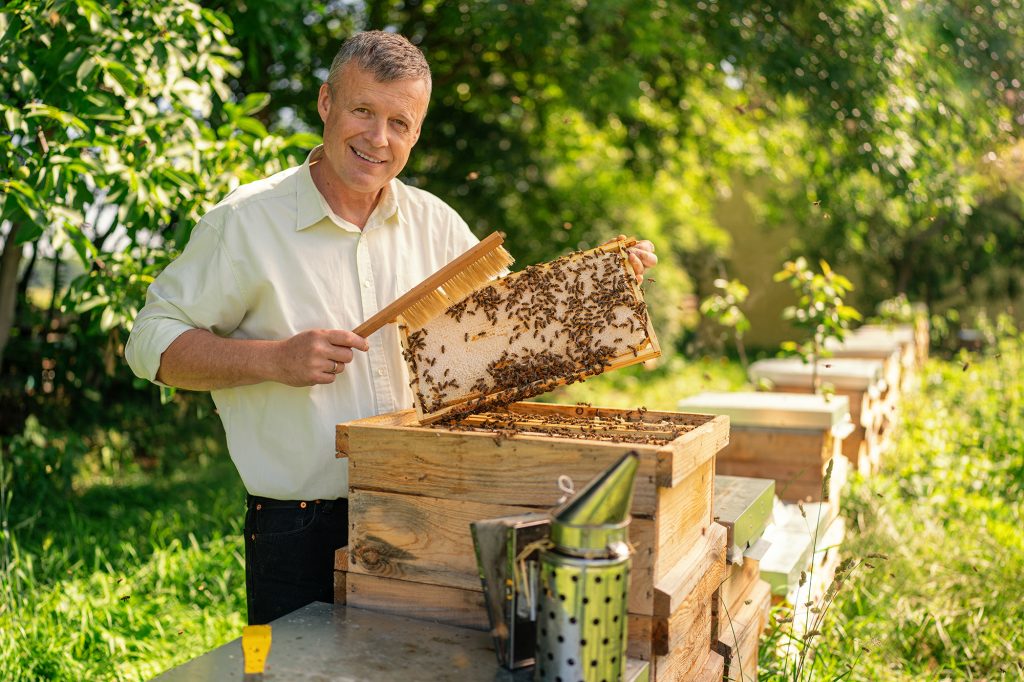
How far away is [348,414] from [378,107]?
757mm

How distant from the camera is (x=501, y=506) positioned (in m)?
1.84

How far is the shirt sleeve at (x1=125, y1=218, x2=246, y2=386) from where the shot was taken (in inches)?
85.7

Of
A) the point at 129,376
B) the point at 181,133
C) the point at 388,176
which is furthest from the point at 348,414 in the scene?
the point at 129,376

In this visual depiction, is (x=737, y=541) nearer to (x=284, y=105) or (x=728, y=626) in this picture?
(x=728, y=626)

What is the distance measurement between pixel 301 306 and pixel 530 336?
1.91 feet

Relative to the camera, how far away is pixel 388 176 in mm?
2312

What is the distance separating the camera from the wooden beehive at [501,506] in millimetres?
1737

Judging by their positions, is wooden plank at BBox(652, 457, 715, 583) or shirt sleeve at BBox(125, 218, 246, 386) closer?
wooden plank at BBox(652, 457, 715, 583)

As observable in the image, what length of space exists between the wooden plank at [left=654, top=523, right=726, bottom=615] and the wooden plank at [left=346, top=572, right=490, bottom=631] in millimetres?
375

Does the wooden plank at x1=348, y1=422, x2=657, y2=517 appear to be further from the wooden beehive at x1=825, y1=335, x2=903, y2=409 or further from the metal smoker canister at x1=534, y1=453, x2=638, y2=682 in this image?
the wooden beehive at x1=825, y1=335, x2=903, y2=409

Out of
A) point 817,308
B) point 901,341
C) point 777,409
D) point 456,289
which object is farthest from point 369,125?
point 901,341

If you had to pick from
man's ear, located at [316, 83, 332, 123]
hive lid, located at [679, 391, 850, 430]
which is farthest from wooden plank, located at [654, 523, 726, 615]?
hive lid, located at [679, 391, 850, 430]

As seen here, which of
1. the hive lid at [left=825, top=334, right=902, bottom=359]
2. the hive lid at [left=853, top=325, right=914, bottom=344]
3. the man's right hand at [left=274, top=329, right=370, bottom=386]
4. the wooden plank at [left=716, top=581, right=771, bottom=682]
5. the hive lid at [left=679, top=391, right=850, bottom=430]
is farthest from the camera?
the hive lid at [left=853, top=325, right=914, bottom=344]

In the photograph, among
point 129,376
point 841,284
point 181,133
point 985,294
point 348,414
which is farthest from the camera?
point 985,294
